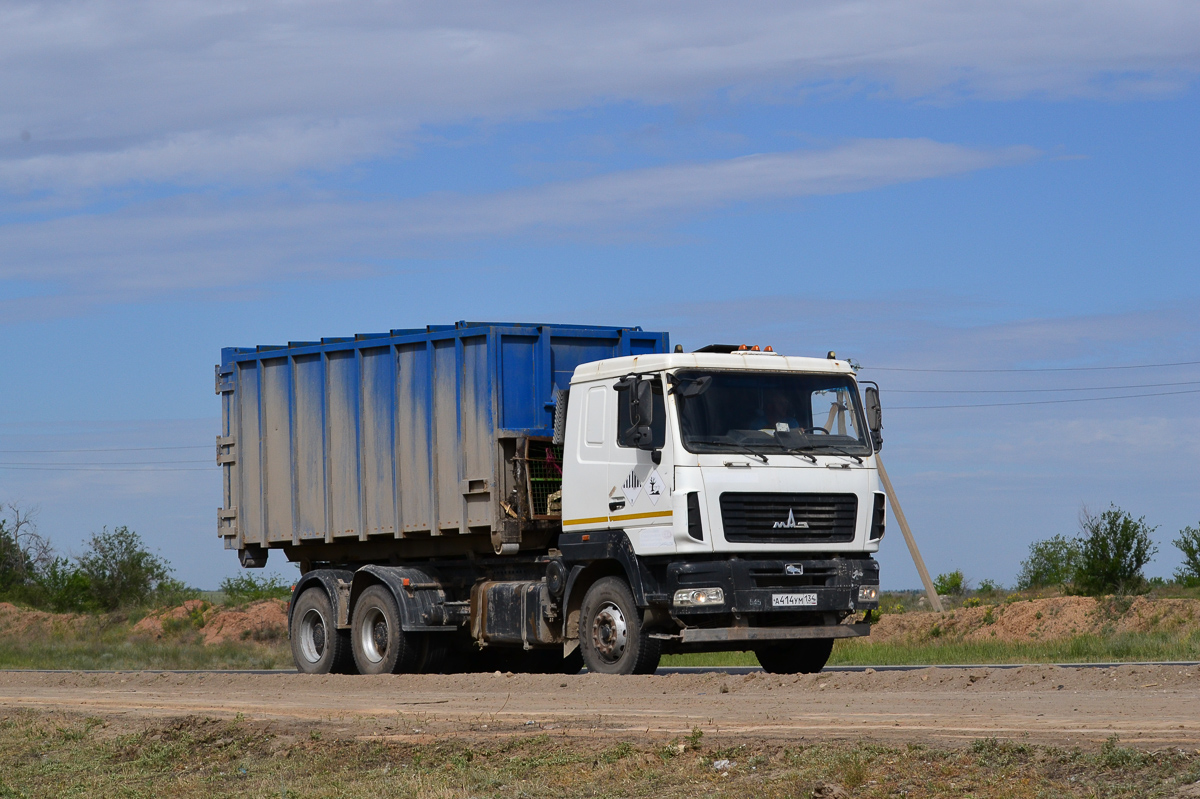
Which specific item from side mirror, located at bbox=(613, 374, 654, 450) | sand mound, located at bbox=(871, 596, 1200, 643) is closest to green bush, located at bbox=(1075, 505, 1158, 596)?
sand mound, located at bbox=(871, 596, 1200, 643)

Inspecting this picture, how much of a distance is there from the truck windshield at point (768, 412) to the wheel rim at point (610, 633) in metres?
2.08

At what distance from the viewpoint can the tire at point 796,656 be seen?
53.4 ft

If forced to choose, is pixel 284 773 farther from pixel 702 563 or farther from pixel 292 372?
pixel 292 372

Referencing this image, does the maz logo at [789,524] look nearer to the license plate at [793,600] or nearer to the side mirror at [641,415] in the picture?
the license plate at [793,600]

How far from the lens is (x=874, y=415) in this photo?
15.6 m

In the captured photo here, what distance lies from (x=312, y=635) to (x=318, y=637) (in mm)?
162

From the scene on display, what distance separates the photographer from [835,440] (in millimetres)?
15258

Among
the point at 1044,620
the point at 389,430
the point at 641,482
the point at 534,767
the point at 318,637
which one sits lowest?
the point at 1044,620

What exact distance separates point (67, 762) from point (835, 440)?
7834 millimetres

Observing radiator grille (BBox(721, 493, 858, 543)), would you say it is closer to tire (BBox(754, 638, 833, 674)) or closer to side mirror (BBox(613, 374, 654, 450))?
side mirror (BBox(613, 374, 654, 450))

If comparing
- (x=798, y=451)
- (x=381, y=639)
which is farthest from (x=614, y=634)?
(x=381, y=639)

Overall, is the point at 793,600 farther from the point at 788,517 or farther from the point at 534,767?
the point at 534,767

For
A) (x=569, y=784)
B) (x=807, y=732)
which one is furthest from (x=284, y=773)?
(x=807, y=732)

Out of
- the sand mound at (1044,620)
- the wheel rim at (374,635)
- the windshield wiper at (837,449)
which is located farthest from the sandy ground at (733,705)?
the sand mound at (1044,620)
